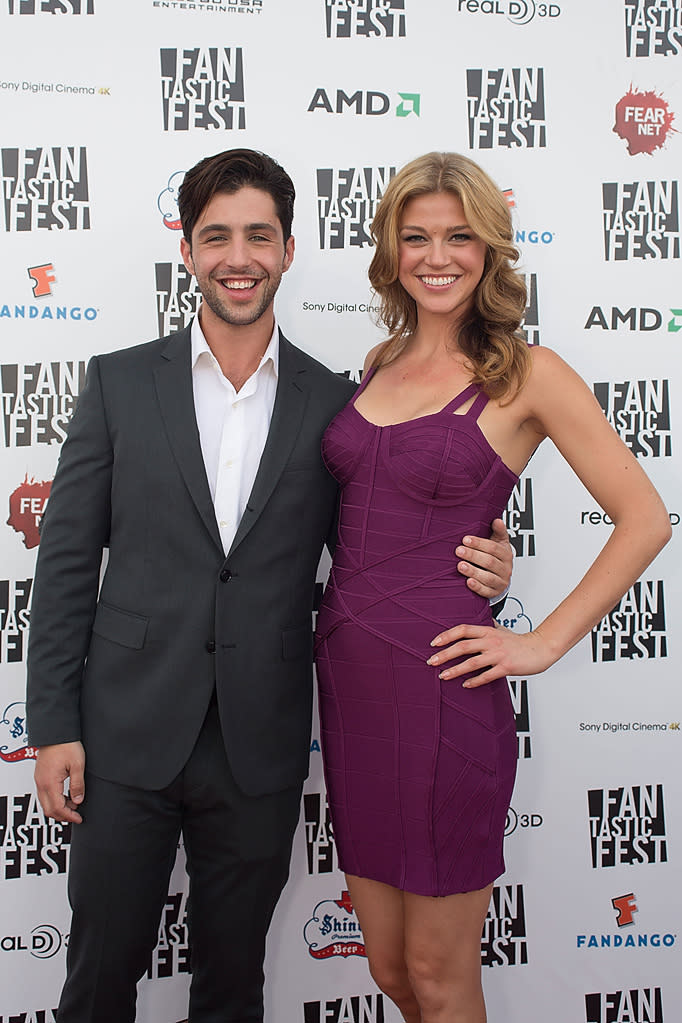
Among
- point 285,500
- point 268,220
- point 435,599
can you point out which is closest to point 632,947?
point 435,599

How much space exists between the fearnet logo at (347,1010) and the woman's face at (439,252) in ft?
6.69

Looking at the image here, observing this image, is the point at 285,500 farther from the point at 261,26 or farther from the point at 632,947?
the point at 632,947

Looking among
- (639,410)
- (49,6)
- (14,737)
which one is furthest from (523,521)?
(49,6)

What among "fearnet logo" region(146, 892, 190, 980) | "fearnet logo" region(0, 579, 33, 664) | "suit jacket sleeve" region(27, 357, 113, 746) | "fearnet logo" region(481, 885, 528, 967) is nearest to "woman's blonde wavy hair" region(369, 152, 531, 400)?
"suit jacket sleeve" region(27, 357, 113, 746)

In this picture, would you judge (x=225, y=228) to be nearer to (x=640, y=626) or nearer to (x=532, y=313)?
(x=532, y=313)

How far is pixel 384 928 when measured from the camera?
5.99 feet

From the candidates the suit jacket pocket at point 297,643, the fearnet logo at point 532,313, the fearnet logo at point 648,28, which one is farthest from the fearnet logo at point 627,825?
the fearnet logo at point 648,28

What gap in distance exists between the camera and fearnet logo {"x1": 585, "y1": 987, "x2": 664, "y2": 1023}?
2633 mm

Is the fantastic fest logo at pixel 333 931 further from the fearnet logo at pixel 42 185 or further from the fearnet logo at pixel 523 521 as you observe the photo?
the fearnet logo at pixel 42 185

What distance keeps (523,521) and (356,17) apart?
151cm

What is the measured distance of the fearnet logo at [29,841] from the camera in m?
2.46

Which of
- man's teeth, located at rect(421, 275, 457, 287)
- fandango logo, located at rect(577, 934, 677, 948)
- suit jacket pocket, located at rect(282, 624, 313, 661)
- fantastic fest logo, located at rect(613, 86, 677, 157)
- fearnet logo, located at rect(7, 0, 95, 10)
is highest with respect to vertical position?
fearnet logo, located at rect(7, 0, 95, 10)

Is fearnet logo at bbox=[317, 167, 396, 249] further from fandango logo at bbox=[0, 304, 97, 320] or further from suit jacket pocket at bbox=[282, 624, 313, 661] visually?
suit jacket pocket at bbox=[282, 624, 313, 661]

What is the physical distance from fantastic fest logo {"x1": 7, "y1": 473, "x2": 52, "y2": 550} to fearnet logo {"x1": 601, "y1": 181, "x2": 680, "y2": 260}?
1774 mm
